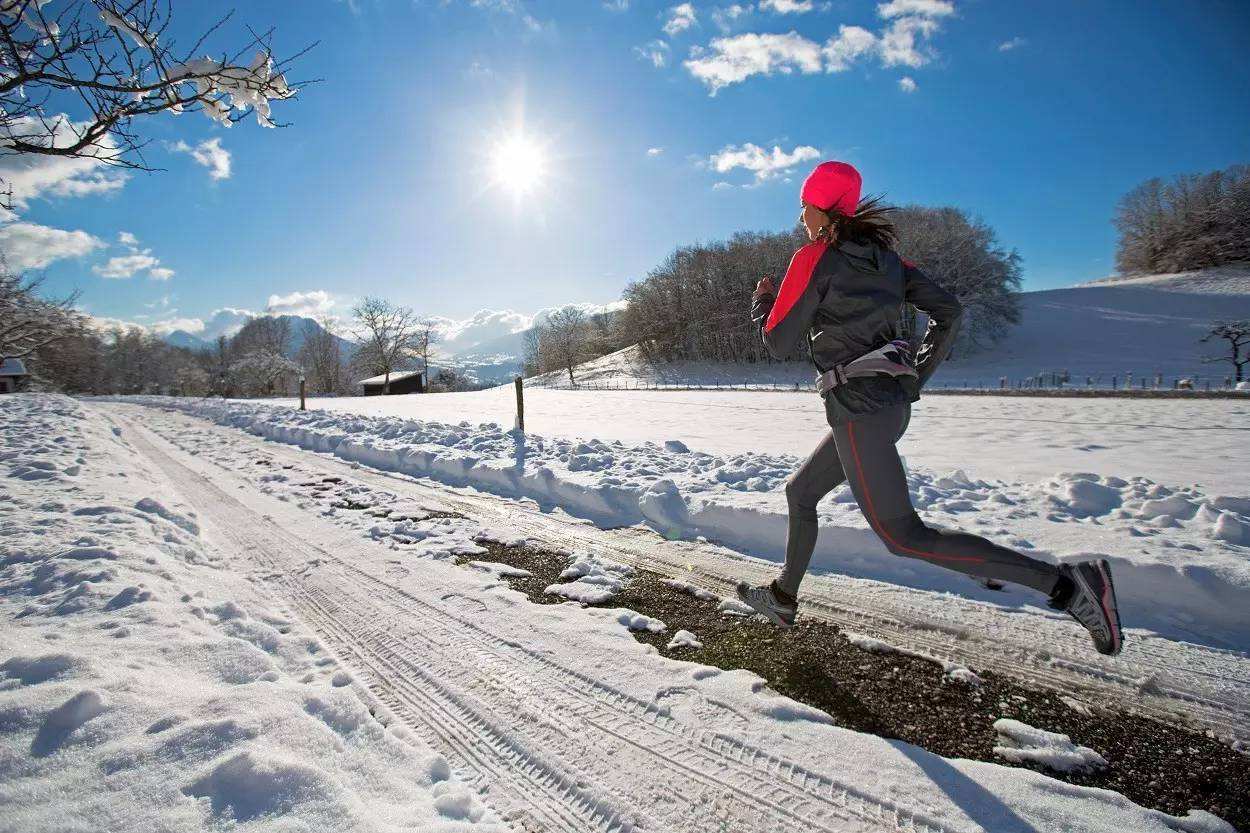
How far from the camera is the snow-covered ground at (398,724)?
146cm

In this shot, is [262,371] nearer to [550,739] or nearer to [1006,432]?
[1006,432]

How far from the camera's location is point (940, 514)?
4145 mm

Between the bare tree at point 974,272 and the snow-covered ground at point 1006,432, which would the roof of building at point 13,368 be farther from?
the bare tree at point 974,272

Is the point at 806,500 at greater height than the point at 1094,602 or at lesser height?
greater

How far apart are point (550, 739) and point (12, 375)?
72427 millimetres

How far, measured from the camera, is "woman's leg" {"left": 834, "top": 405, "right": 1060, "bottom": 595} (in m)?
2.12

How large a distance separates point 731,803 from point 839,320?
178 cm

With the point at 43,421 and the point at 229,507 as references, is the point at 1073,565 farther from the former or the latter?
the point at 43,421

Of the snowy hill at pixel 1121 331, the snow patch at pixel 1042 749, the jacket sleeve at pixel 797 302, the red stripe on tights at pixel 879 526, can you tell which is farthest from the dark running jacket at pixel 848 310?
the snowy hill at pixel 1121 331

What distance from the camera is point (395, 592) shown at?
317 cm

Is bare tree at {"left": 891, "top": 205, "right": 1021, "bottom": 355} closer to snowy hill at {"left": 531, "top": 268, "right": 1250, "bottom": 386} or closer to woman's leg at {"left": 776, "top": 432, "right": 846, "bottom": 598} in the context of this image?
snowy hill at {"left": 531, "top": 268, "right": 1250, "bottom": 386}

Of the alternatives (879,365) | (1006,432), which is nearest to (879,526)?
(879,365)

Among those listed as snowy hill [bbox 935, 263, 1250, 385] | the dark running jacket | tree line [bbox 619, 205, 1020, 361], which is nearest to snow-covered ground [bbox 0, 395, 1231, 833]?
the dark running jacket

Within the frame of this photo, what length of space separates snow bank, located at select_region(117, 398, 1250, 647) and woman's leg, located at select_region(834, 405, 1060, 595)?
1.08m
